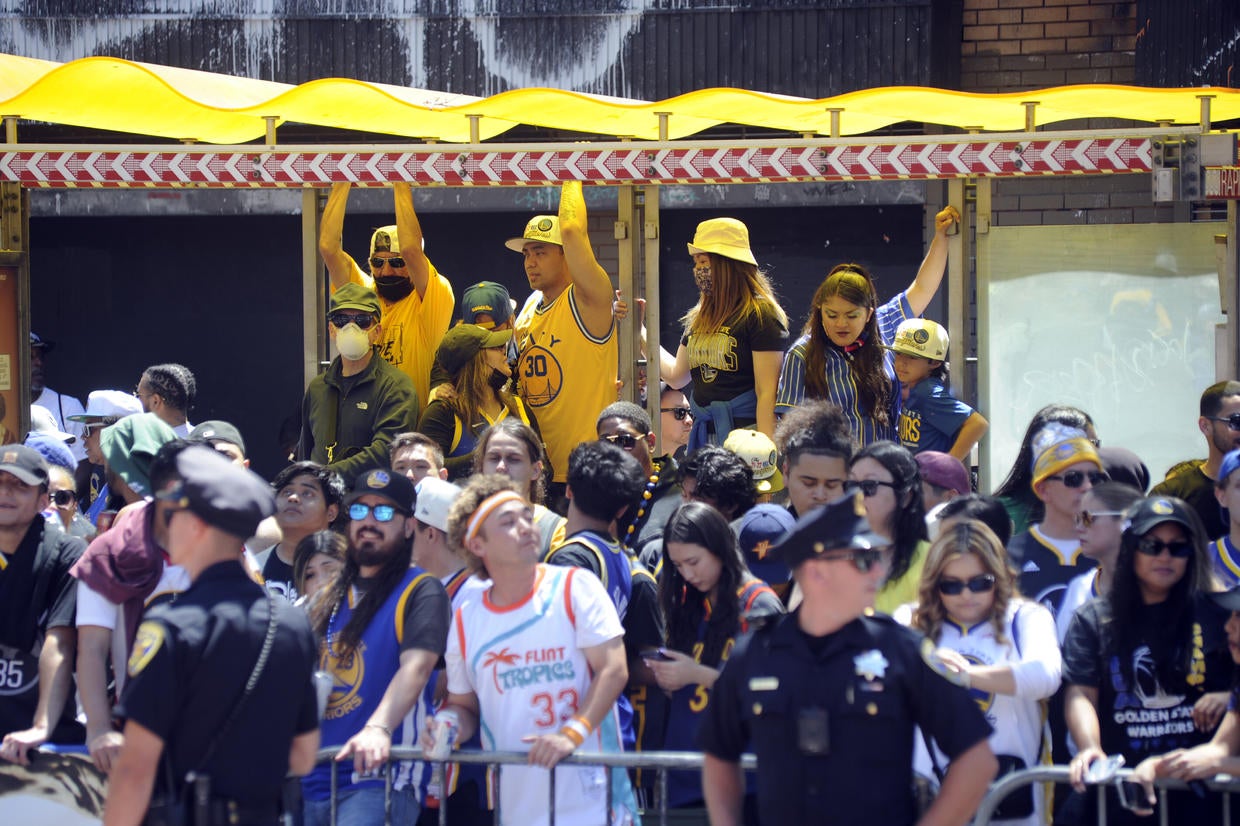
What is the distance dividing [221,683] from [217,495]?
46cm

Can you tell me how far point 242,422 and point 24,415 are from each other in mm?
4454

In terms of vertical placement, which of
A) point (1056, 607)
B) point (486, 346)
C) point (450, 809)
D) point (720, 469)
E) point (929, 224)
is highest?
point (929, 224)

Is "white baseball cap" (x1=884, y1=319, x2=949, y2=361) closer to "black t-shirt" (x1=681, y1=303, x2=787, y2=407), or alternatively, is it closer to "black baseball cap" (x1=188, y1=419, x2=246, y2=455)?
"black t-shirt" (x1=681, y1=303, x2=787, y2=407)

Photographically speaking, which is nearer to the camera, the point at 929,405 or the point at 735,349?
the point at 929,405

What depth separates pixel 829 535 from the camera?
138 inches

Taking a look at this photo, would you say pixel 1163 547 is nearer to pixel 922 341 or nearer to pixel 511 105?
pixel 922 341

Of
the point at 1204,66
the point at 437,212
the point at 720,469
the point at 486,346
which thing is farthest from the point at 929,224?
the point at 720,469

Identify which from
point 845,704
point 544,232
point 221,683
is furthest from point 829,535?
point 544,232

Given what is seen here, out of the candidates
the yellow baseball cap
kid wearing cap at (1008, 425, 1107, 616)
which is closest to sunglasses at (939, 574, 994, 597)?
kid wearing cap at (1008, 425, 1107, 616)

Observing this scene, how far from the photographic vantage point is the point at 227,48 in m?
11.9

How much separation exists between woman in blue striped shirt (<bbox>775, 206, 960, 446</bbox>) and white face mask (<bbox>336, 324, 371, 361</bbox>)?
2.03 meters

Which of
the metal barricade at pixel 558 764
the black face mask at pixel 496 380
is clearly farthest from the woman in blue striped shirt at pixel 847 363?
the metal barricade at pixel 558 764

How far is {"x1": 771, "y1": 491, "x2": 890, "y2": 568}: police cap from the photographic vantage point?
349 cm

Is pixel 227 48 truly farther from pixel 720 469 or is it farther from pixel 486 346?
pixel 720 469
